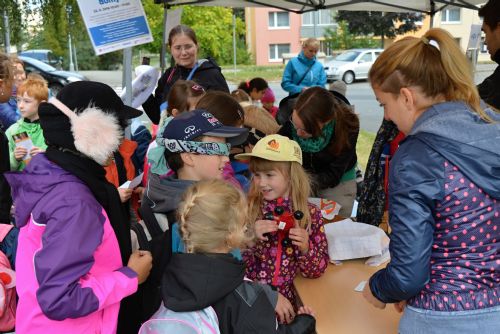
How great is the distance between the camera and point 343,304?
6.29 ft

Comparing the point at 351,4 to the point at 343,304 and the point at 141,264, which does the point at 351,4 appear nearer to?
the point at 343,304

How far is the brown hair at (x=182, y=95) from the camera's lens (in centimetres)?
298

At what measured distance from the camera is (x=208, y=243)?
1.51 m

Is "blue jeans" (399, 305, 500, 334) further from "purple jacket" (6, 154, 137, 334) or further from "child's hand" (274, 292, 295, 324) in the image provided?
"purple jacket" (6, 154, 137, 334)

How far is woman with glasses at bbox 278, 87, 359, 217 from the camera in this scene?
3064mm

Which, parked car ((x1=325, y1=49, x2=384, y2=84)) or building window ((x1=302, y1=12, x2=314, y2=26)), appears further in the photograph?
building window ((x1=302, y1=12, x2=314, y2=26))

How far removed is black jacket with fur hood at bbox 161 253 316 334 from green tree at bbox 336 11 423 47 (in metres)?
25.7

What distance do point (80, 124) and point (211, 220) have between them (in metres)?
0.52

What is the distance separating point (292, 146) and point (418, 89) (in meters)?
0.92

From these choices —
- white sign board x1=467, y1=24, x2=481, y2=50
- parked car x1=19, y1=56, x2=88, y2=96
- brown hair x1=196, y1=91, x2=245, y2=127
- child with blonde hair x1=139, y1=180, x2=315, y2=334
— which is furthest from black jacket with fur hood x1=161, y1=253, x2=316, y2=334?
parked car x1=19, y1=56, x2=88, y2=96

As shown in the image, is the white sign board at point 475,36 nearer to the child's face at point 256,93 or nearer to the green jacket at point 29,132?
the child's face at point 256,93

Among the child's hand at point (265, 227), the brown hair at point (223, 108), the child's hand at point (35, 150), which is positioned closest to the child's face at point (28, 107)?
the child's hand at point (35, 150)

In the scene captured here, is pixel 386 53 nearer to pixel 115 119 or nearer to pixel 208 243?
pixel 208 243

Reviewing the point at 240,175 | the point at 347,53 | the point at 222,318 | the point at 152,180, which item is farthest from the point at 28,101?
the point at 347,53
